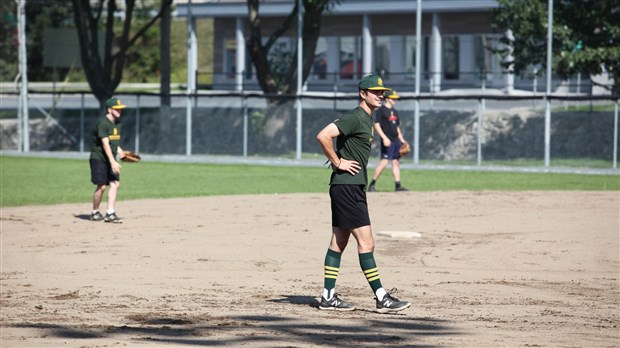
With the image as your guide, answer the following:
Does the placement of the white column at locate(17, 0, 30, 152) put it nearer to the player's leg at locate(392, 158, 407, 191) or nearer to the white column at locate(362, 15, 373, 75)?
the white column at locate(362, 15, 373, 75)

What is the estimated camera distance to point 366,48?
48562mm

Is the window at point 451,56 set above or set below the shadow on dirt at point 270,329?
above

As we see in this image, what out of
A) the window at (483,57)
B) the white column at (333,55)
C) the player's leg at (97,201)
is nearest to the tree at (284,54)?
the white column at (333,55)

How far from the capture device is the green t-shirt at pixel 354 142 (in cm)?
1099

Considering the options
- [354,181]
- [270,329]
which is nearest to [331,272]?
[354,181]

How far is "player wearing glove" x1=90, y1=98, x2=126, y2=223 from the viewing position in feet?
61.3

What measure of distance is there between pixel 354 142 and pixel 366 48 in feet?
124

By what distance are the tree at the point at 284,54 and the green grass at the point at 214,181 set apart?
5.70 metres

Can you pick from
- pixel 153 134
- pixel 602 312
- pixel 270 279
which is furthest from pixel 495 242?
pixel 153 134

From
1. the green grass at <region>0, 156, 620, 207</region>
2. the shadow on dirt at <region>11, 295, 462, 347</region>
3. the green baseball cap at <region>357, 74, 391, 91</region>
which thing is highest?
the green baseball cap at <region>357, 74, 391, 91</region>

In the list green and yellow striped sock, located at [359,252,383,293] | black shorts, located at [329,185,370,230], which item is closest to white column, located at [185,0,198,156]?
black shorts, located at [329,185,370,230]

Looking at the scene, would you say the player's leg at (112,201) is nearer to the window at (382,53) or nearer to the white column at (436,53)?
the white column at (436,53)

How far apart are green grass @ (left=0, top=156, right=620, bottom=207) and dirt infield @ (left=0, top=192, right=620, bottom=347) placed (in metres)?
2.53

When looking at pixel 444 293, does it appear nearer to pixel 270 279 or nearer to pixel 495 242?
pixel 270 279
